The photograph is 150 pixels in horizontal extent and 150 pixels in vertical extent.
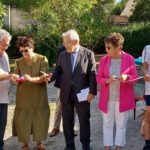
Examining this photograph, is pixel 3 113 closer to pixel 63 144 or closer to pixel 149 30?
pixel 63 144

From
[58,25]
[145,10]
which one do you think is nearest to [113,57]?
[58,25]

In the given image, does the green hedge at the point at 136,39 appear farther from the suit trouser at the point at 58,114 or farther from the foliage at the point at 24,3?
the suit trouser at the point at 58,114

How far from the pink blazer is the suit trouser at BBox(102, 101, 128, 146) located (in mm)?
81

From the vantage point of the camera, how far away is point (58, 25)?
18.9m

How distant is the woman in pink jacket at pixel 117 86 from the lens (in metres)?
5.83

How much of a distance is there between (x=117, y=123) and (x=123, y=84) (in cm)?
56

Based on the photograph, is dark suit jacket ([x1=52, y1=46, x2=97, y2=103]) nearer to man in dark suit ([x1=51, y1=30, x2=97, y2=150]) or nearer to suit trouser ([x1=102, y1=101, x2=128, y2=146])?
man in dark suit ([x1=51, y1=30, x2=97, y2=150])

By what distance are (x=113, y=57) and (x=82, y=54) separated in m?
0.47

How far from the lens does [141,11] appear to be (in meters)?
34.0

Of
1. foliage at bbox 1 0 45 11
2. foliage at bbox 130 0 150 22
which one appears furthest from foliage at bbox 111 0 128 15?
foliage at bbox 1 0 45 11

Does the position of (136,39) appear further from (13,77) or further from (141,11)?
(13,77)

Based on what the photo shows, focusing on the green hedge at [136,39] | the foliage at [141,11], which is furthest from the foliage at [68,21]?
the foliage at [141,11]

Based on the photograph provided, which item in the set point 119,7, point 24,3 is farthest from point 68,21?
point 119,7

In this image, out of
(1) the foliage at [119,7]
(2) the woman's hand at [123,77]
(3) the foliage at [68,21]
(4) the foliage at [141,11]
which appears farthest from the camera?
(1) the foliage at [119,7]
